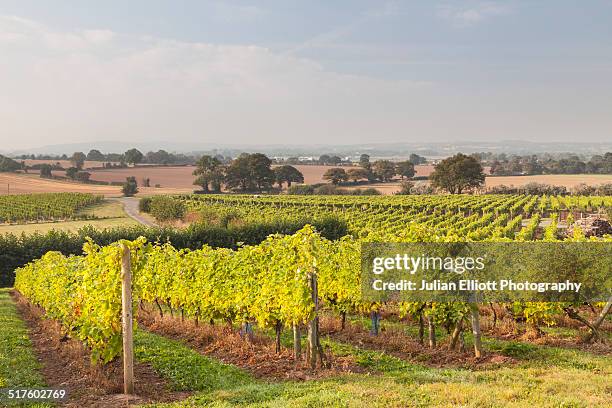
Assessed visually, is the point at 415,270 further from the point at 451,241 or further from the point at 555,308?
the point at 555,308

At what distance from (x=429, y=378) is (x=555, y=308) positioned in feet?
15.4

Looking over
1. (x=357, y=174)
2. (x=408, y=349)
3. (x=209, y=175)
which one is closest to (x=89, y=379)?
(x=408, y=349)

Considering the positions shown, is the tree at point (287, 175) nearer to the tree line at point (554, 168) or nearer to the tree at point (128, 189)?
the tree at point (128, 189)

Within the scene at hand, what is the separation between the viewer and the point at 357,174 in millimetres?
128000

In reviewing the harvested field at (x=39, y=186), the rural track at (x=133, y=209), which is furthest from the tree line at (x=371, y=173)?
the harvested field at (x=39, y=186)

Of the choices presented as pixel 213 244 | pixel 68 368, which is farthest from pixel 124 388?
pixel 213 244

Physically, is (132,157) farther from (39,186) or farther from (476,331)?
(476,331)

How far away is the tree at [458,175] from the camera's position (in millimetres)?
102250

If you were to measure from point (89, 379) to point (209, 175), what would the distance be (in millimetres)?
103268

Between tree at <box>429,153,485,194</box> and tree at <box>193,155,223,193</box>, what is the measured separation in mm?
43677

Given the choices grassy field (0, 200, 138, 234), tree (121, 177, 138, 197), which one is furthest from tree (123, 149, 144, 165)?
grassy field (0, 200, 138, 234)

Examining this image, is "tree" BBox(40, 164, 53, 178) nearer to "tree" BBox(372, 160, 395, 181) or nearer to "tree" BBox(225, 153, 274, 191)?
"tree" BBox(225, 153, 274, 191)

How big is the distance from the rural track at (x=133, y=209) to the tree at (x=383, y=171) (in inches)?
2470

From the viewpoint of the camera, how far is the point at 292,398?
26.8ft
